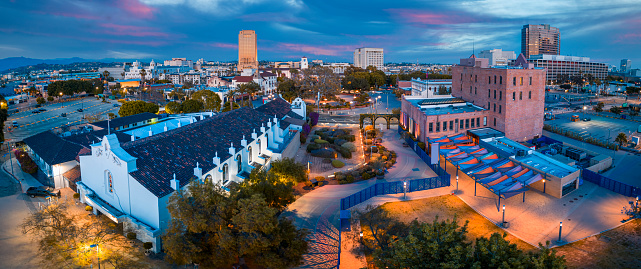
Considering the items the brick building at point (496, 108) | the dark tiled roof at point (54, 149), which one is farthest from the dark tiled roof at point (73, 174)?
the brick building at point (496, 108)

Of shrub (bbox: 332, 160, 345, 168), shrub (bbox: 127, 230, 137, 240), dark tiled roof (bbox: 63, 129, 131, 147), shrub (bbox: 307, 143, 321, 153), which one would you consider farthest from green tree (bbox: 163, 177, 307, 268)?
shrub (bbox: 307, 143, 321, 153)

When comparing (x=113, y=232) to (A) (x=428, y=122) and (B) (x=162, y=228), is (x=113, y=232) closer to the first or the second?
(B) (x=162, y=228)

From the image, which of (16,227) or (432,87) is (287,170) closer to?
(16,227)

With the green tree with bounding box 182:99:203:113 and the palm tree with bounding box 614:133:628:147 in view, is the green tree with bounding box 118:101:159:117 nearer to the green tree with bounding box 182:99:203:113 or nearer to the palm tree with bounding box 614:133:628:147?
the green tree with bounding box 182:99:203:113

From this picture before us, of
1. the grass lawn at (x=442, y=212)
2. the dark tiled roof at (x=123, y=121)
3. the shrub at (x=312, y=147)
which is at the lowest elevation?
the grass lawn at (x=442, y=212)

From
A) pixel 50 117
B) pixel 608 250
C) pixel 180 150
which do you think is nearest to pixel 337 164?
pixel 180 150

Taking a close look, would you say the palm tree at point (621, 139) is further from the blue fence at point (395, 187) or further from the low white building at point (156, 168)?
the low white building at point (156, 168)

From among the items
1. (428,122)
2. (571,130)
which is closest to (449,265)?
(428,122)
